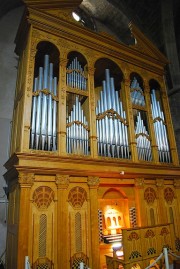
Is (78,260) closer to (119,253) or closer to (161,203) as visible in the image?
(119,253)

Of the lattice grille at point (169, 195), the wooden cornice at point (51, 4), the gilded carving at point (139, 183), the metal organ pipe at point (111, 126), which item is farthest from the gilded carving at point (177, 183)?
the wooden cornice at point (51, 4)

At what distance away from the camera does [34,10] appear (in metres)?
7.43

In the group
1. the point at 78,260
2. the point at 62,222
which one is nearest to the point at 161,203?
the point at 78,260

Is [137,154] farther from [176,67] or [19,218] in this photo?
[176,67]

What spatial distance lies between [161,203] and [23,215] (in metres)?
4.72

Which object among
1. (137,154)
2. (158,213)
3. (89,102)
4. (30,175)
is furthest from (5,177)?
(158,213)

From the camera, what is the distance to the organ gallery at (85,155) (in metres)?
5.79

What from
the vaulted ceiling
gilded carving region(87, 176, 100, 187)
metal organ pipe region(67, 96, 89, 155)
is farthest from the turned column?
the vaulted ceiling

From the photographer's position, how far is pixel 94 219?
6434mm

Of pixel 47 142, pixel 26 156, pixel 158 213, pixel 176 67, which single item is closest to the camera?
pixel 26 156

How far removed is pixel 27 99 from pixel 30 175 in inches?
83.4

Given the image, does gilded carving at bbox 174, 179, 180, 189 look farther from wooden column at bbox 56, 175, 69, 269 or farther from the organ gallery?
wooden column at bbox 56, 175, 69, 269

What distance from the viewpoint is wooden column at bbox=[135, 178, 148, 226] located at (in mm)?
7341

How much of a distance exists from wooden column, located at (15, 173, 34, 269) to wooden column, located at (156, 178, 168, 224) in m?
4.46
